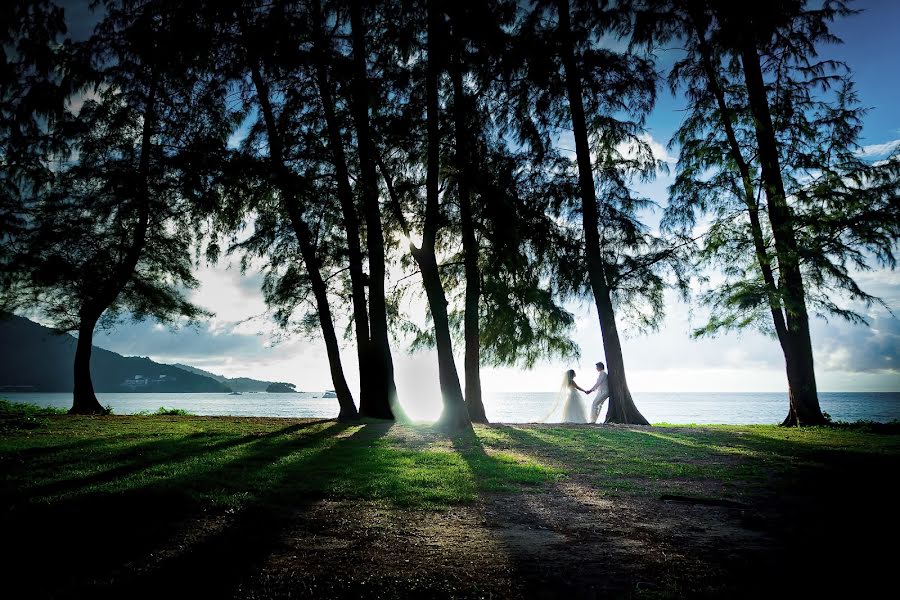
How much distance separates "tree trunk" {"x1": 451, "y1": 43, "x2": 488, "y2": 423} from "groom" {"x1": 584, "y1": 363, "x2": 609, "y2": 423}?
13.1 ft

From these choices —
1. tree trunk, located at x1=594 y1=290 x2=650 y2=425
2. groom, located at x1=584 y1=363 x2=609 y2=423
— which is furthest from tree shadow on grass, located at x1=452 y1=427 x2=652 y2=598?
groom, located at x1=584 y1=363 x2=609 y2=423

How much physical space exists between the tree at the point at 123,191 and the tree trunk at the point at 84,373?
1.5 inches

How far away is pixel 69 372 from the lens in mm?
135500

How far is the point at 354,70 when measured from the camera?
46.9 feet

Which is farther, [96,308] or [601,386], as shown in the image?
[96,308]

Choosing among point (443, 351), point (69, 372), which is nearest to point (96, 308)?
point (443, 351)

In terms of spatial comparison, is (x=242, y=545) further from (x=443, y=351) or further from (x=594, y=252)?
(x=594, y=252)

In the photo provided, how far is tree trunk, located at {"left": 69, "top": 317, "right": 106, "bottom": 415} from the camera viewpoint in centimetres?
1789

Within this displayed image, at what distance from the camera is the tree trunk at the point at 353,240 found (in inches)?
587

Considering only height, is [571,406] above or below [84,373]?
below

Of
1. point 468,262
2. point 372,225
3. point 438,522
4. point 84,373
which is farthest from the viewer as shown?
point 84,373

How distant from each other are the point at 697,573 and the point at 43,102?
48.6 feet

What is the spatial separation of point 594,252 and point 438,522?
37.3 ft

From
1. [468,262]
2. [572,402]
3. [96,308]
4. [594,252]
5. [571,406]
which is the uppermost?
[594,252]
